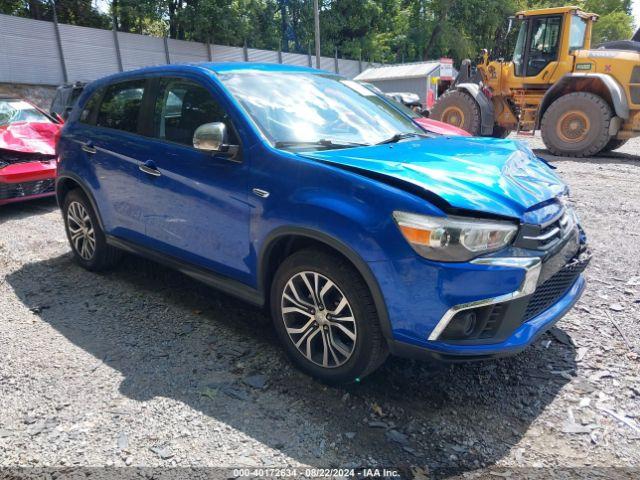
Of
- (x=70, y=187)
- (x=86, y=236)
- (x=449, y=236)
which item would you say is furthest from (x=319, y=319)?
(x=70, y=187)

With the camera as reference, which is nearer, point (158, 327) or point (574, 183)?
point (158, 327)

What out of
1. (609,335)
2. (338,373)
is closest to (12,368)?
(338,373)

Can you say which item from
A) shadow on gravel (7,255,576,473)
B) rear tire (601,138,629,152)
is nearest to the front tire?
shadow on gravel (7,255,576,473)

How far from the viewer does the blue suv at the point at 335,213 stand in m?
2.37

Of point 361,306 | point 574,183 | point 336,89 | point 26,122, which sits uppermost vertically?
point 336,89

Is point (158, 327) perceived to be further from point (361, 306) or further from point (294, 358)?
point (361, 306)

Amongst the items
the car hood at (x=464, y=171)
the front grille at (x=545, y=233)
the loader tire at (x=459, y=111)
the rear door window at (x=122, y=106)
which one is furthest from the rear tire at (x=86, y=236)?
the loader tire at (x=459, y=111)

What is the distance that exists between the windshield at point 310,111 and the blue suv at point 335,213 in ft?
0.05

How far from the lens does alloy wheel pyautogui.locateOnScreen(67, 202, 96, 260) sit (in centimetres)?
454

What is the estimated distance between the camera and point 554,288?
2742 mm

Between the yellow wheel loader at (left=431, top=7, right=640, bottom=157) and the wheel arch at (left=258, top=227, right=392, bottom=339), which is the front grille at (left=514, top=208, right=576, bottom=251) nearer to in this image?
the wheel arch at (left=258, top=227, right=392, bottom=339)

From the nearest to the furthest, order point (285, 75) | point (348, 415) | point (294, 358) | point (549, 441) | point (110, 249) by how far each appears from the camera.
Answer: point (549, 441) < point (348, 415) < point (294, 358) < point (285, 75) < point (110, 249)

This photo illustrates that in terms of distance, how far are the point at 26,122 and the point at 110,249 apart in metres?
4.35

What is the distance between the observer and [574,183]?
815 cm
